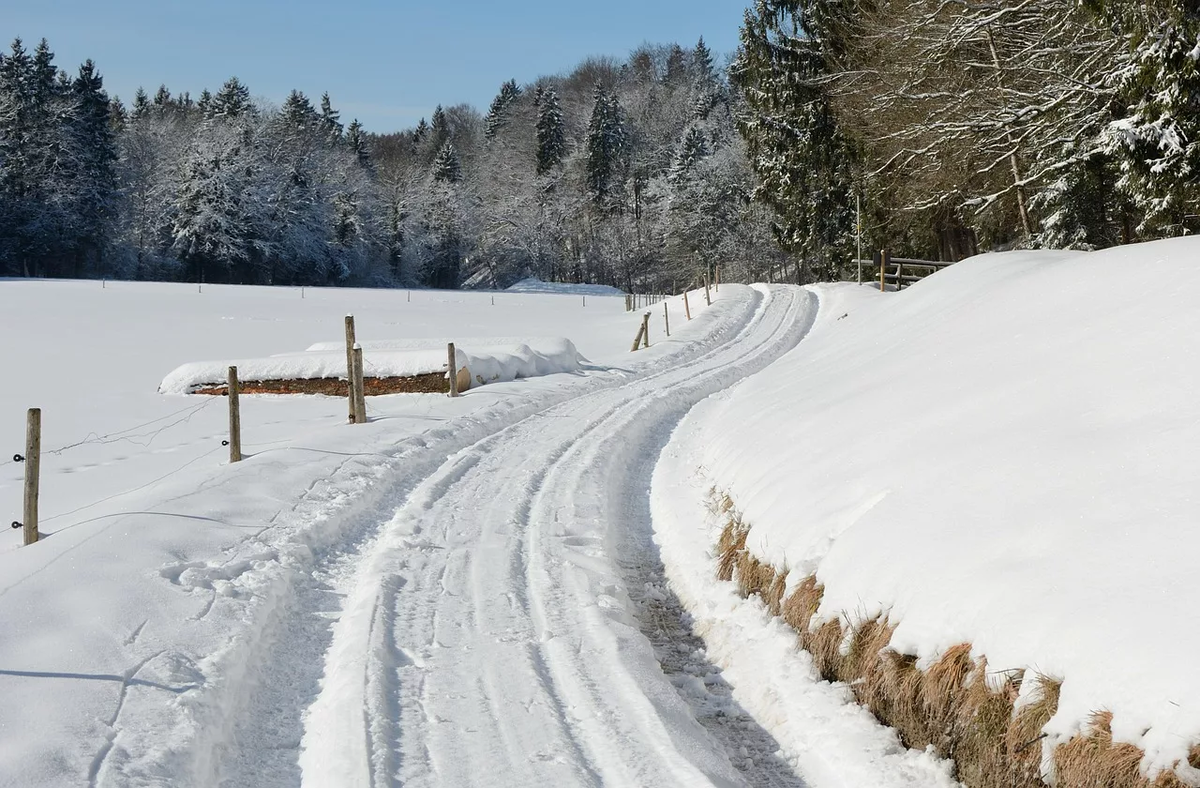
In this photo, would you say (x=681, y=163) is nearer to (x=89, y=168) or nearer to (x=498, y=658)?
(x=89, y=168)

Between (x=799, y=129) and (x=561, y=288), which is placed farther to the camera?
(x=561, y=288)

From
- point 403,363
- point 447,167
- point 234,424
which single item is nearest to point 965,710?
point 234,424

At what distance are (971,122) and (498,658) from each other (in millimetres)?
20644

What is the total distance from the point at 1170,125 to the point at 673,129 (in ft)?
266

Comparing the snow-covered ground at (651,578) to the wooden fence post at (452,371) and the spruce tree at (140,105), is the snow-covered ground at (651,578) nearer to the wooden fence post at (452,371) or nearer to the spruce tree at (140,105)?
the wooden fence post at (452,371)

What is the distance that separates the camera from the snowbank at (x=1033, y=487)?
4.08 m

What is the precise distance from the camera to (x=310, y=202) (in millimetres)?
69750

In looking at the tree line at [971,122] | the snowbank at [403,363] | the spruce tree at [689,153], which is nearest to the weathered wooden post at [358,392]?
the snowbank at [403,363]

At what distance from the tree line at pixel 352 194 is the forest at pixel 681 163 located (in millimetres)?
216

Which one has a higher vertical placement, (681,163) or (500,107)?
(500,107)

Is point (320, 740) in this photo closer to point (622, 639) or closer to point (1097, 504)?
point (622, 639)

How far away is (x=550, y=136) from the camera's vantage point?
87.9 meters

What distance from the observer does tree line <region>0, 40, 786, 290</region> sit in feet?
202

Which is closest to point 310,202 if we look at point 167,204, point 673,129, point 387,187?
point 167,204
